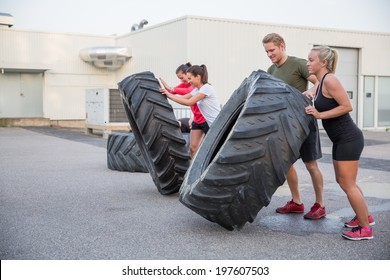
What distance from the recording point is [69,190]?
6641 mm

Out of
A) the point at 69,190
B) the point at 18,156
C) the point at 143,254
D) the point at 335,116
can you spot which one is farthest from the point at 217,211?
the point at 18,156

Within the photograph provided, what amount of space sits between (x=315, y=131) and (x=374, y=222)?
0.97 m

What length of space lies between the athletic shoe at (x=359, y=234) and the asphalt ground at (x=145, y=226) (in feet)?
0.15

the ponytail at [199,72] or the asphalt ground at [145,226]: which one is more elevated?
the ponytail at [199,72]

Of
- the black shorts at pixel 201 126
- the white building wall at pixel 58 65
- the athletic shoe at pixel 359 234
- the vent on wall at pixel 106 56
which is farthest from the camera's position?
the white building wall at pixel 58 65

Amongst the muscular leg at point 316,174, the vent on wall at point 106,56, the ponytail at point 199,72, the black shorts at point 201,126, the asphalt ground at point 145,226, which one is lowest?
the asphalt ground at point 145,226

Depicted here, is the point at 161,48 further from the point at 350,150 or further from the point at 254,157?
the point at 254,157

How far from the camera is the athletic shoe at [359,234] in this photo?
13.6 ft

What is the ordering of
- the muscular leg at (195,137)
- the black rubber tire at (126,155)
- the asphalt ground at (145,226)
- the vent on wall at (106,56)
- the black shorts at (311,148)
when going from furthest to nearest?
the vent on wall at (106,56) < the black rubber tire at (126,155) < the muscular leg at (195,137) < the black shorts at (311,148) < the asphalt ground at (145,226)

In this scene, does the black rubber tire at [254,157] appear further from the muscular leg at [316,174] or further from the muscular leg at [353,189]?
the muscular leg at [316,174]

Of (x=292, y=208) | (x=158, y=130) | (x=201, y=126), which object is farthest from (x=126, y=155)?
(x=292, y=208)

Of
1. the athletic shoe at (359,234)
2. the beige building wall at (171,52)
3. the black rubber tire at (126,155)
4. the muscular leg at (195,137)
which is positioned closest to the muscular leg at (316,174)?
the athletic shoe at (359,234)

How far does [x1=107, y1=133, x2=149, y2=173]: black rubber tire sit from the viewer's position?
834 centimetres

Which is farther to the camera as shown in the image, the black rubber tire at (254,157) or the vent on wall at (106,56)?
the vent on wall at (106,56)
